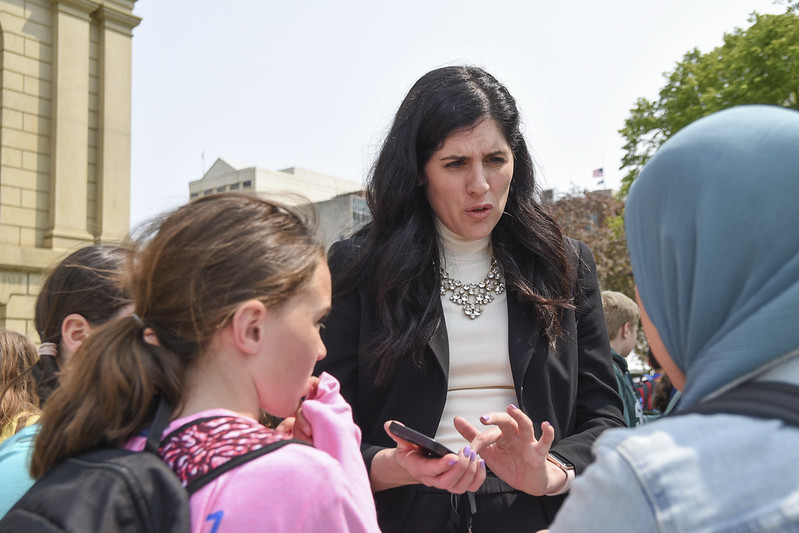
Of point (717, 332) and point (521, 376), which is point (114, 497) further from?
point (521, 376)

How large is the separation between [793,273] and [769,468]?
0.92ft

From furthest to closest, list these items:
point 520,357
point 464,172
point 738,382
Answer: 1. point 464,172
2. point 520,357
3. point 738,382

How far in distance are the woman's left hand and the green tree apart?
55.2 feet

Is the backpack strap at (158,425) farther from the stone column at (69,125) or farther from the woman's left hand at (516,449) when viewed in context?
the stone column at (69,125)

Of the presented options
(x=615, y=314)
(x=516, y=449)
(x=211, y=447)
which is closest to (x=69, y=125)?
(x=615, y=314)

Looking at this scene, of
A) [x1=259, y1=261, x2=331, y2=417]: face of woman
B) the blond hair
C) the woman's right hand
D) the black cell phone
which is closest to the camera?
[x1=259, y1=261, x2=331, y2=417]: face of woman

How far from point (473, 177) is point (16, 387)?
2.20m

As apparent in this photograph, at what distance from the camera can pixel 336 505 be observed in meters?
1.26

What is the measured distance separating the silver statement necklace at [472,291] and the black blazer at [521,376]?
7cm

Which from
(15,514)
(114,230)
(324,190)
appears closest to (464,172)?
(15,514)

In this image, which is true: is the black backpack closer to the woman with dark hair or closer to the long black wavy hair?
the woman with dark hair

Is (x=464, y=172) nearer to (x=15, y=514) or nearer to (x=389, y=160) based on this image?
(x=389, y=160)

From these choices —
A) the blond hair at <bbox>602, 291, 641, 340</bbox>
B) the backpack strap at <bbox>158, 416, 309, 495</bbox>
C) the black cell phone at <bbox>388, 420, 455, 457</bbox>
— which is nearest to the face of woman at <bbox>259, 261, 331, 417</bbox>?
the backpack strap at <bbox>158, 416, 309, 495</bbox>

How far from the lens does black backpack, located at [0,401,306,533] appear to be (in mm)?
1162
